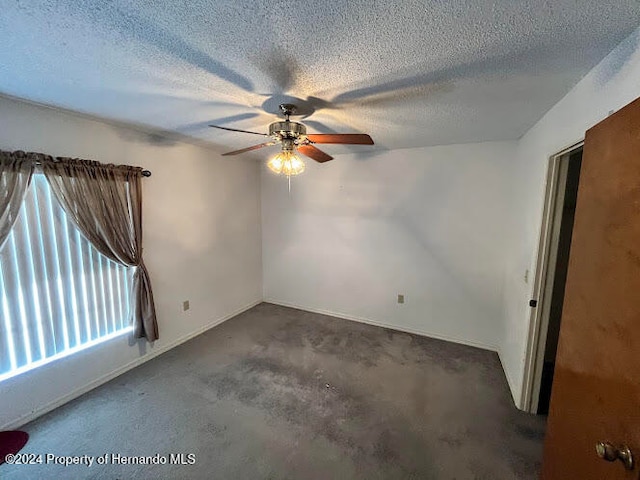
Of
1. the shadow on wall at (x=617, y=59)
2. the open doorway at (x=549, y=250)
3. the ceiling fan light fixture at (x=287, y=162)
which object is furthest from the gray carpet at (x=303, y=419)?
the shadow on wall at (x=617, y=59)

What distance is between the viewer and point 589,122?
53.1 inches

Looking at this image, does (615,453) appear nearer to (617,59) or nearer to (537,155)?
(617,59)

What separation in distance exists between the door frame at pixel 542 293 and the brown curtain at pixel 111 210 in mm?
3289

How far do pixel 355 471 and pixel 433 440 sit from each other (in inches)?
23.6

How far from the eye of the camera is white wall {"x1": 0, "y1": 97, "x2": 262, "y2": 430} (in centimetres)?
194

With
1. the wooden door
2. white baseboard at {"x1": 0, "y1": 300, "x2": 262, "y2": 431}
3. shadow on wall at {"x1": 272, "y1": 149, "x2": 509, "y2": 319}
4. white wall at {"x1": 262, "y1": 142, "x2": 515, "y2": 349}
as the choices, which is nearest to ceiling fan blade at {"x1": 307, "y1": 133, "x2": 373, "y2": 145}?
the wooden door

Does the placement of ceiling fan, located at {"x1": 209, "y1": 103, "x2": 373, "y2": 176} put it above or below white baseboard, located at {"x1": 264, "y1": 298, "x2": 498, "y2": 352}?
above

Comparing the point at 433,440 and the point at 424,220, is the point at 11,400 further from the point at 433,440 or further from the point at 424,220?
the point at 424,220

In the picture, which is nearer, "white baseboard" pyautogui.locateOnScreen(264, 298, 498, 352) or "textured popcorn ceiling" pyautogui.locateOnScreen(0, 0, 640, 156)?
"textured popcorn ceiling" pyautogui.locateOnScreen(0, 0, 640, 156)

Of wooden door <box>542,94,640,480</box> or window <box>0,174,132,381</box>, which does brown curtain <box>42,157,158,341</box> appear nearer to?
window <box>0,174,132,381</box>

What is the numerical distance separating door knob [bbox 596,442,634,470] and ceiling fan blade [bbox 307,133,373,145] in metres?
1.55

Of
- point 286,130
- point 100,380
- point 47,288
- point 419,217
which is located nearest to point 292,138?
point 286,130

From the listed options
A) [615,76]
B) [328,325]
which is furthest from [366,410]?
[615,76]

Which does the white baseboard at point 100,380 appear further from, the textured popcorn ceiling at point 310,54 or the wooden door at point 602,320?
the wooden door at point 602,320
